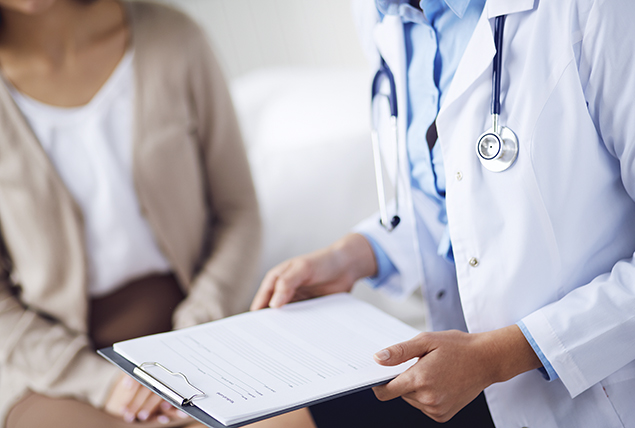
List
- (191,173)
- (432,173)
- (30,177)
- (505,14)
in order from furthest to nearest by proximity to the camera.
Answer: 1. (191,173)
2. (30,177)
3. (432,173)
4. (505,14)

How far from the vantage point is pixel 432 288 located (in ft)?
2.90

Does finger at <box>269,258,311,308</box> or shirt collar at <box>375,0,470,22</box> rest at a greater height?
shirt collar at <box>375,0,470,22</box>

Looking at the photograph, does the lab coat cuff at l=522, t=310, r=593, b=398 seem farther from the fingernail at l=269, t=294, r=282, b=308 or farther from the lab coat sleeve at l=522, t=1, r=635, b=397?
the fingernail at l=269, t=294, r=282, b=308

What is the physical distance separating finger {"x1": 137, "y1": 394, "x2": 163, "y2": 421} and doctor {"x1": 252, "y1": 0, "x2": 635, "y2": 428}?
1.53 ft

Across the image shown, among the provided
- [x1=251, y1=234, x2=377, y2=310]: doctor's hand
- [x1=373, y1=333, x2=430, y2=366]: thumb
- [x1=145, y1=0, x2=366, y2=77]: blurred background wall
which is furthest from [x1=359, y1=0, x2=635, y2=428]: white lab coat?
[x1=145, y1=0, x2=366, y2=77]: blurred background wall

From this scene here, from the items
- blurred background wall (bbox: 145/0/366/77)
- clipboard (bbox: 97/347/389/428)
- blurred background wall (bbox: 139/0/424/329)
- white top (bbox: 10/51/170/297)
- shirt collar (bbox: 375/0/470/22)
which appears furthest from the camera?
blurred background wall (bbox: 145/0/366/77)

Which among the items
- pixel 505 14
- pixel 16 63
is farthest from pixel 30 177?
pixel 505 14

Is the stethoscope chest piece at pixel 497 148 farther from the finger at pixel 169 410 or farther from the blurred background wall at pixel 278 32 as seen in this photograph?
the blurred background wall at pixel 278 32

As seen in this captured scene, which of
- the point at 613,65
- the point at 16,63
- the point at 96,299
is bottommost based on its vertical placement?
the point at 96,299

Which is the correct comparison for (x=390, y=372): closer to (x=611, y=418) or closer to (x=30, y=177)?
(x=611, y=418)

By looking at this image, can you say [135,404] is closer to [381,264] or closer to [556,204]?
[381,264]

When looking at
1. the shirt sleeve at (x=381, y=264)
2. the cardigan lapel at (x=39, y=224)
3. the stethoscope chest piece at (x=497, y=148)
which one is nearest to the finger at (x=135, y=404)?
the cardigan lapel at (x=39, y=224)

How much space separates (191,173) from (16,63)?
1.29ft

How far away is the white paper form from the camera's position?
0.57 meters
